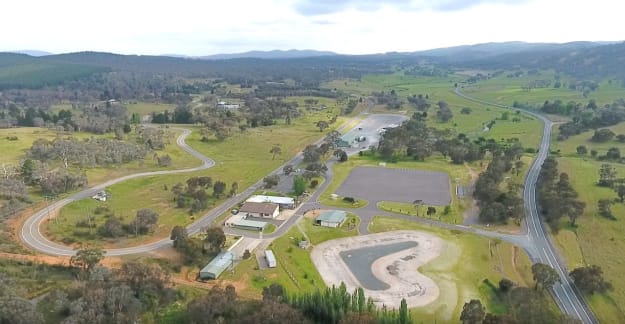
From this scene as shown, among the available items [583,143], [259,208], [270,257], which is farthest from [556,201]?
[583,143]

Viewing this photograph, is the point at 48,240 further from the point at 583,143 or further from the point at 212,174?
the point at 583,143

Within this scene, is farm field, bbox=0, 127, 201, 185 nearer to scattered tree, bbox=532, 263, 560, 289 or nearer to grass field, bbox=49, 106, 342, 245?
grass field, bbox=49, 106, 342, 245

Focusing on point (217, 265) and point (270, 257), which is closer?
point (217, 265)

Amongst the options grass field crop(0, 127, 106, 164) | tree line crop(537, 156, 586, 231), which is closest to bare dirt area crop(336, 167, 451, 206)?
tree line crop(537, 156, 586, 231)

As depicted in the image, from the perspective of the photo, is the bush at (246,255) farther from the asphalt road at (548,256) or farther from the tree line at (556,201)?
the tree line at (556,201)

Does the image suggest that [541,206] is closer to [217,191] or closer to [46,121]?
[217,191]

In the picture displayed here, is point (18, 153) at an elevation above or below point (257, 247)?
above

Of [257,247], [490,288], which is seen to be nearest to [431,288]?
[490,288]

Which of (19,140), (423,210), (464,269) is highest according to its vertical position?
(19,140)
